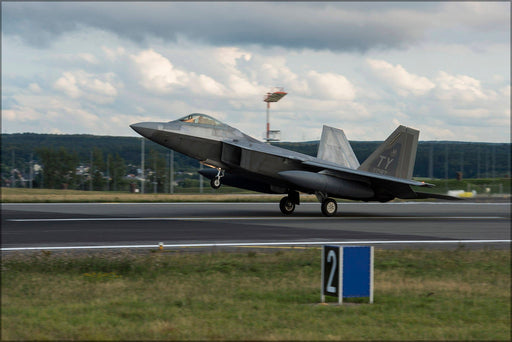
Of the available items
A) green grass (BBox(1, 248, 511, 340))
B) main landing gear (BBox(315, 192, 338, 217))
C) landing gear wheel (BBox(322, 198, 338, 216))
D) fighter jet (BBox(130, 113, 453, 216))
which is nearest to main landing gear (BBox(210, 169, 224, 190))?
fighter jet (BBox(130, 113, 453, 216))

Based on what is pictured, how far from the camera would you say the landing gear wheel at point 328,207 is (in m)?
22.2

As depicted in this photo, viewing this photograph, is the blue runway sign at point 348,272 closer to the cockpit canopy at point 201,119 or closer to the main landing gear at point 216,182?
the main landing gear at point 216,182

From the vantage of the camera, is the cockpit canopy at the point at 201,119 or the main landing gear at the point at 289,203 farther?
the main landing gear at the point at 289,203

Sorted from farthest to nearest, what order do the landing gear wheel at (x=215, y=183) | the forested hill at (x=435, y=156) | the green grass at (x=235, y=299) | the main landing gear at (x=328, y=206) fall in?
the forested hill at (x=435, y=156), the main landing gear at (x=328, y=206), the landing gear wheel at (x=215, y=183), the green grass at (x=235, y=299)

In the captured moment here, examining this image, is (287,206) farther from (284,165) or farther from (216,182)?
(216,182)

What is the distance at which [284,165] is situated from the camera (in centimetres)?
2127

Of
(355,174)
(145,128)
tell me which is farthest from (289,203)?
(145,128)

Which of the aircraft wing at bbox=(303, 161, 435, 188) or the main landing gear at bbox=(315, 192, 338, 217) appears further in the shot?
the main landing gear at bbox=(315, 192, 338, 217)

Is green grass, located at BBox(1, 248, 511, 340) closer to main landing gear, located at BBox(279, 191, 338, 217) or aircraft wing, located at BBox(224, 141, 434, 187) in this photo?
aircraft wing, located at BBox(224, 141, 434, 187)

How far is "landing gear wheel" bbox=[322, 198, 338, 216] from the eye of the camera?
72.7 feet

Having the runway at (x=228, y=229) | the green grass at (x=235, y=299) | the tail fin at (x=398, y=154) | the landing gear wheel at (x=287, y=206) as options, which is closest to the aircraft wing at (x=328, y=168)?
the tail fin at (x=398, y=154)

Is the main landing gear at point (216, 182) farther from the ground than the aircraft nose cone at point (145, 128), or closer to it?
closer to it

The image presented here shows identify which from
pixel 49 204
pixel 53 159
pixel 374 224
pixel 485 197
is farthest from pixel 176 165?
pixel 374 224

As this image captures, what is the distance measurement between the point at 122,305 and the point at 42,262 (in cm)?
401
